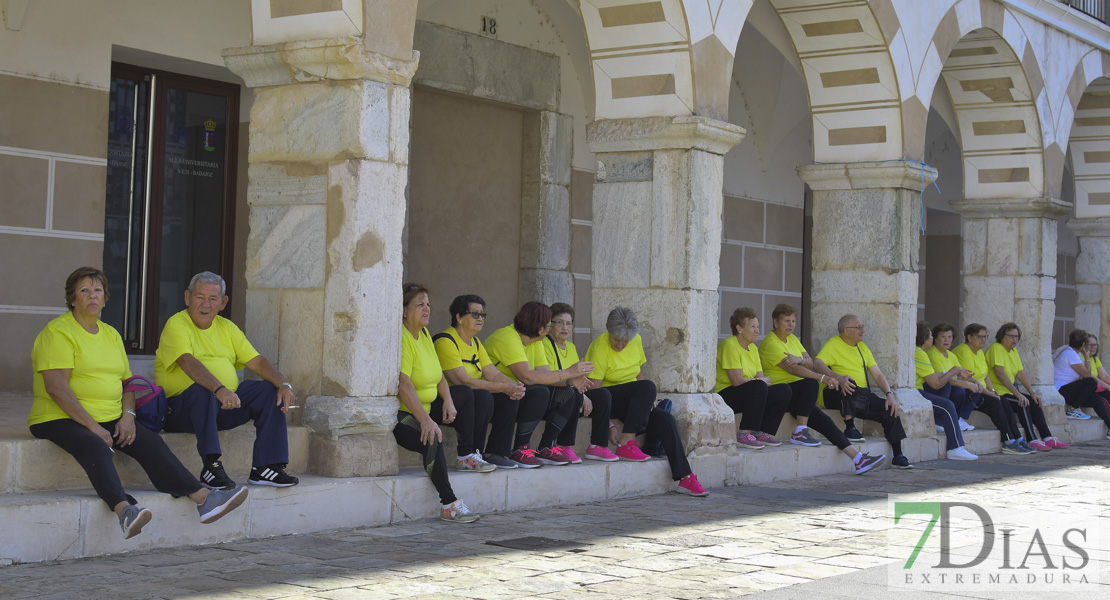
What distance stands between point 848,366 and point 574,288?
2.59m

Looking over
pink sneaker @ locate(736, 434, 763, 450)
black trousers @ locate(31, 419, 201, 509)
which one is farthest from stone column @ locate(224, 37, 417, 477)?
pink sneaker @ locate(736, 434, 763, 450)

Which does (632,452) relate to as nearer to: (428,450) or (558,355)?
(558,355)

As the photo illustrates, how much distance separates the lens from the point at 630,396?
7.87 meters

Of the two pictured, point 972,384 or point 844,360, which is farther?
point 972,384

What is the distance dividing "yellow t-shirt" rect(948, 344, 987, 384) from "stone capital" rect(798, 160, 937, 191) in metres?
1.92

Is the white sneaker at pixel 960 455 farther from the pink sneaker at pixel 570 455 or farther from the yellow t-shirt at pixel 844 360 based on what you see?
the pink sneaker at pixel 570 455

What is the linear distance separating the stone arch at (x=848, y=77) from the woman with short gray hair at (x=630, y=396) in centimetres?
324

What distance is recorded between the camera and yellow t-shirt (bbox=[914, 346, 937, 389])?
10.9 metres

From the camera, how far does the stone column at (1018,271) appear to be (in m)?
12.4

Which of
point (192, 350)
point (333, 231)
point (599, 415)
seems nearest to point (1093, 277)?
point (599, 415)

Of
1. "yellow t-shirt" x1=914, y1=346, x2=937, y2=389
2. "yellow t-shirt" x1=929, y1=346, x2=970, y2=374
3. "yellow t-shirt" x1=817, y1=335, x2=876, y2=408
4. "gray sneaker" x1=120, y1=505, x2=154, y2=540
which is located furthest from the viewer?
"yellow t-shirt" x1=929, y1=346, x2=970, y2=374

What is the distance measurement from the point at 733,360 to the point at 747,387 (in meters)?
0.21

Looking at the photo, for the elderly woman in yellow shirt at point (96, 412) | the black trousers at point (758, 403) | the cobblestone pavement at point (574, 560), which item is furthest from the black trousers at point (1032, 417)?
the elderly woman in yellow shirt at point (96, 412)

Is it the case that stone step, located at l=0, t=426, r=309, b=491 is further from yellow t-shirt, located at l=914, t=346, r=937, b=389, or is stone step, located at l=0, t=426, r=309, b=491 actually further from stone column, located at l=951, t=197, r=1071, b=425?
stone column, located at l=951, t=197, r=1071, b=425
